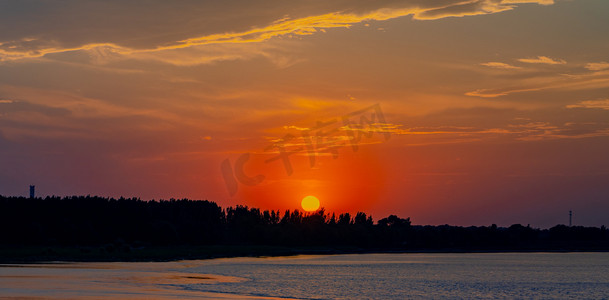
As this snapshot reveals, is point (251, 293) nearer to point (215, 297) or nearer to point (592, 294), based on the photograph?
point (215, 297)

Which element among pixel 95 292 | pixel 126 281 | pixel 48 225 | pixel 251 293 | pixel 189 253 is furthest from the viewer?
pixel 48 225

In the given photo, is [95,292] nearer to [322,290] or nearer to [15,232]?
[322,290]

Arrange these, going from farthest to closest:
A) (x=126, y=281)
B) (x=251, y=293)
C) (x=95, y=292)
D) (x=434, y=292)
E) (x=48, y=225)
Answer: (x=48, y=225)
(x=434, y=292)
(x=126, y=281)
(x=251, y=293)
(x=95, y=292)

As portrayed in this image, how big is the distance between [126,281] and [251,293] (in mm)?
15391

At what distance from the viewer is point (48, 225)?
19938 cm

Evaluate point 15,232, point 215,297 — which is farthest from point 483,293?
point 15,232

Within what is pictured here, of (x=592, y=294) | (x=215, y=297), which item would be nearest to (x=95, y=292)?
(x=215, y=297)

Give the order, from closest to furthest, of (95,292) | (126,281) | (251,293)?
(95,292) < (251,293) < (126,281)

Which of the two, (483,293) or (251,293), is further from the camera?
(483,293)

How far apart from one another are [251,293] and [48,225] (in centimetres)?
14694

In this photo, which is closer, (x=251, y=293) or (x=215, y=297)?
(x=215, y=297)

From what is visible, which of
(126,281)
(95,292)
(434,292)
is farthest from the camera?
(434,292)

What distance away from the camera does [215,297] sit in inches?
2381

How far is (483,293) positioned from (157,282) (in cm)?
3532
